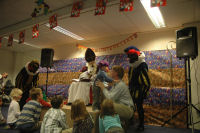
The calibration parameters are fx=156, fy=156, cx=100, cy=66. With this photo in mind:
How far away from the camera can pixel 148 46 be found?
4305mm

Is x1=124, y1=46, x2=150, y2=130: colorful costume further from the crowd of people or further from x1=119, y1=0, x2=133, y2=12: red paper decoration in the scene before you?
x1=119, y1=0, x2=133, y2=12: red paper decoration

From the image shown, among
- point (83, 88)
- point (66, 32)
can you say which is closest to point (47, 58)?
point (66, 32)

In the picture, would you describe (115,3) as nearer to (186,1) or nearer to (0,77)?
(186,1)

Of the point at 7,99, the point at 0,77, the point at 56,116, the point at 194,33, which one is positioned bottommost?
the point at 7,99

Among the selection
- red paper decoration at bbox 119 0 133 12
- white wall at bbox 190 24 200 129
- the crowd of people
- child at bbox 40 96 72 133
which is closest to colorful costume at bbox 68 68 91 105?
the crowd of people

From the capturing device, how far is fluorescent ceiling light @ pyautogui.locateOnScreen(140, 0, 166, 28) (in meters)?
3.08

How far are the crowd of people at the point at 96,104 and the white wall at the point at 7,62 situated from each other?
4849 mm

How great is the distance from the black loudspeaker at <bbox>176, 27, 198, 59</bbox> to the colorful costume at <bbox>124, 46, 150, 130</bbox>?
2.59ft

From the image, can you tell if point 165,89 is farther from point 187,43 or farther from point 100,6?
point 100,6

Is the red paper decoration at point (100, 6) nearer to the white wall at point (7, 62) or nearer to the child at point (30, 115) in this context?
the child at point (30, 115)

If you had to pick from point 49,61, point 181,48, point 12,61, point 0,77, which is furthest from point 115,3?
point 12,61

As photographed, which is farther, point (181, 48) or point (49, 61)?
point (49, 61)

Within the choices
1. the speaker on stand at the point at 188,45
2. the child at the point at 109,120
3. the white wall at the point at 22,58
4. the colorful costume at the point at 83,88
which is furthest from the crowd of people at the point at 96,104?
the white wall at the point at 22,58

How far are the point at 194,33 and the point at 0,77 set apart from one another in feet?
15.7
